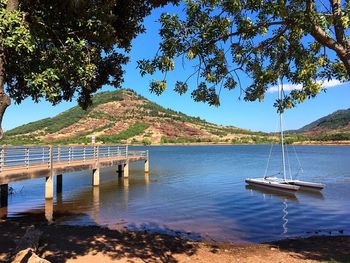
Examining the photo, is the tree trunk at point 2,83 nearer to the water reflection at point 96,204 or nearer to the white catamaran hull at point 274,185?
the water reflection at point 96,204

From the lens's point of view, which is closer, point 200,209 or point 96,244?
point 96,244

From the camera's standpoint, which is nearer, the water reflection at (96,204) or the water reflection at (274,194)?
the water reflection at (96,204)

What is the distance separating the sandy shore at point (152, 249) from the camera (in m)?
10.7

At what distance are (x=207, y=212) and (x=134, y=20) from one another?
45.6 ft

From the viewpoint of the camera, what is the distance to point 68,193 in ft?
94.7

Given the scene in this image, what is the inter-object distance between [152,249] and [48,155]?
1737 cm

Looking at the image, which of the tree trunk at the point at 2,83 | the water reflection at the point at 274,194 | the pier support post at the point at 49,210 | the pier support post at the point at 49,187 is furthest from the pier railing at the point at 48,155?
the tree trunk at the point at 2,83

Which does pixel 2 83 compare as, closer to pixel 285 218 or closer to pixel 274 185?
pixel 285 218

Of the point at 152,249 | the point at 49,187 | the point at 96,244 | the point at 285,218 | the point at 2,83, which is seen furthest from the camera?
the point at 49,187

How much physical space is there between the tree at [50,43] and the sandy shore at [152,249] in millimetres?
4704

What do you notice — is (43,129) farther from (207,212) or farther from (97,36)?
(97,36)

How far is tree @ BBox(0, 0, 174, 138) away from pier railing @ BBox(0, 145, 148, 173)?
11928mm

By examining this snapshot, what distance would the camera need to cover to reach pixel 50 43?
23.3 feet

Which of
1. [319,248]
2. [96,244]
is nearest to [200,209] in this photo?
[319,248]
